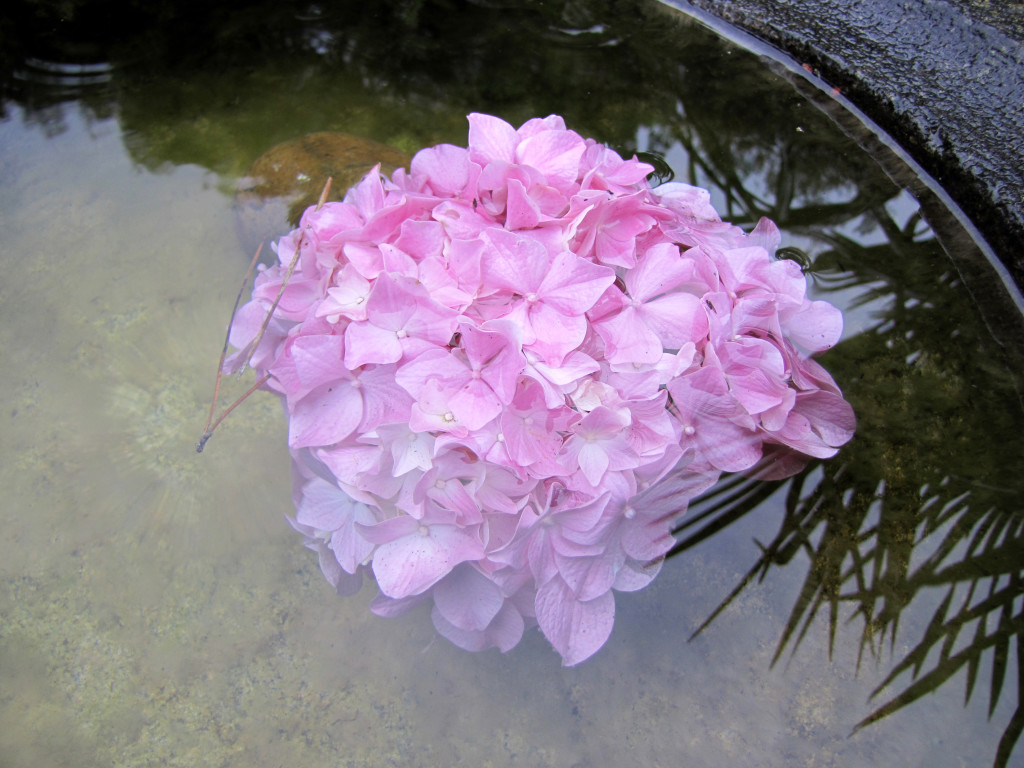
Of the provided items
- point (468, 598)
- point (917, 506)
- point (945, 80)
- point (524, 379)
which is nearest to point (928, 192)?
point (945, 80)

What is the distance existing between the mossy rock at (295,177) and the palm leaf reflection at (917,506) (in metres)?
1.20

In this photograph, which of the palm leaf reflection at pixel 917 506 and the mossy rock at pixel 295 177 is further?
the mossy rock at pixel 295 177

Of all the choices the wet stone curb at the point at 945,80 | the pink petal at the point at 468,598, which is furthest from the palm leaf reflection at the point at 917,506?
the pink petal at the point at 468,598

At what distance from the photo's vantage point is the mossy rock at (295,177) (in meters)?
1.76

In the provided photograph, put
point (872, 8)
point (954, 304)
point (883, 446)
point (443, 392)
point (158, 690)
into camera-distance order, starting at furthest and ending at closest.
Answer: point (872, 8)
point (954, 304)
point (883, 446)
point (158, 690)
point (443, 392)

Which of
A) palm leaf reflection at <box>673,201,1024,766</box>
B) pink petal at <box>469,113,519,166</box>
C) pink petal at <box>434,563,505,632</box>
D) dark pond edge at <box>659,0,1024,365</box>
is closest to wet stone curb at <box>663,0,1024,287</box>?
dark pond edge at <box>659,0,1024,365</box>

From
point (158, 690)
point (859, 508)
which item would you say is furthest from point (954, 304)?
point (158, 690)

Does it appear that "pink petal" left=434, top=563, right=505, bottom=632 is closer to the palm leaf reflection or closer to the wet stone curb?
the palm leaf reflection

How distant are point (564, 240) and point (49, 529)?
1210 millimetres

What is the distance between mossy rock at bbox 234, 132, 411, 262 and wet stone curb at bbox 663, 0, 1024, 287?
1149 millimetres

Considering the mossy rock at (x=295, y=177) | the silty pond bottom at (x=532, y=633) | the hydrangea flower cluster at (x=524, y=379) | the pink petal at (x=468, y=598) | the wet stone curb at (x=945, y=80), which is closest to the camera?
the hydrangea flower cluster at (x=524, y=379)

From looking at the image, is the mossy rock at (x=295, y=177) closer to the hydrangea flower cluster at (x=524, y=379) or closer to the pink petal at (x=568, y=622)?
the hydrangea flower cluster at (x=524, y=379)

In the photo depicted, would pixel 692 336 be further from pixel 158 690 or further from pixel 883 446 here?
pixel 158 690

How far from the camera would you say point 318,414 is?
100cm
